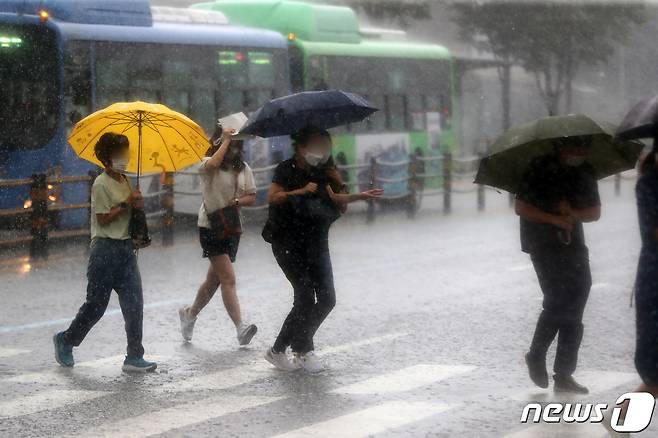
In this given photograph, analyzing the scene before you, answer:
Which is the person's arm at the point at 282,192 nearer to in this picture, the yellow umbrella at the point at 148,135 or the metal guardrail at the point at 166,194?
the yellow umbrella at the point at 148,135

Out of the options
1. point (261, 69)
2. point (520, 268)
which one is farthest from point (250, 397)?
point (261, 69)

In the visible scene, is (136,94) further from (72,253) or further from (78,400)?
(78,400)

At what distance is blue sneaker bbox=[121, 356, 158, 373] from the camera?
355 inches

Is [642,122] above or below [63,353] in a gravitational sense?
above

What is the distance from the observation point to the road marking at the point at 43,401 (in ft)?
25.5

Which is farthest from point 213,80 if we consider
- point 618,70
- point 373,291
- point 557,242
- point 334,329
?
point 618,70

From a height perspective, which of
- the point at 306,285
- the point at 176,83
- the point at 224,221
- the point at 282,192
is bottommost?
the point at 306,285

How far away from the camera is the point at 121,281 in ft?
29.9

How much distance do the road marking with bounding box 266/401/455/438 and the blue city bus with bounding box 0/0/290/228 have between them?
11.6 metres

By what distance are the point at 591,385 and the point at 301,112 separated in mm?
2398

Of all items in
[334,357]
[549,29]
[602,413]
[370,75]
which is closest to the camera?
[602,413]

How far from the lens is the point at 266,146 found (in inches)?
928

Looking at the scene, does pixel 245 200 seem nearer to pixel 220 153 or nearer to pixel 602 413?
pixel 220 153

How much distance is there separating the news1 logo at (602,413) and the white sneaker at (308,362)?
1.74 metres
